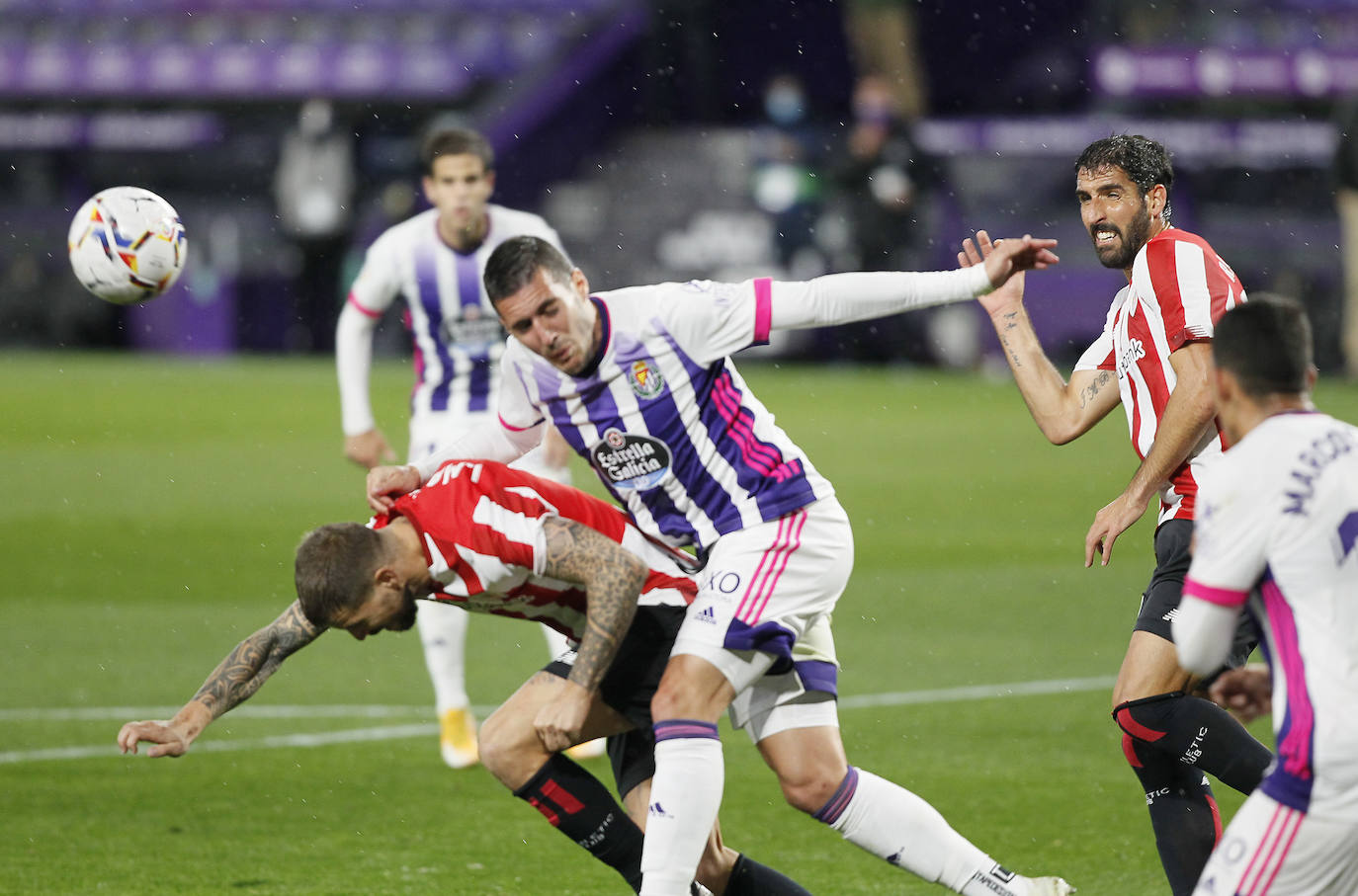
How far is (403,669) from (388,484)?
15.3 feet

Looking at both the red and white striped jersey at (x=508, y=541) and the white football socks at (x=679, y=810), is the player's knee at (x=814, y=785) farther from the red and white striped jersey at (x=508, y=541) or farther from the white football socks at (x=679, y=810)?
the red and white striped jersey at (x=508, y=541)

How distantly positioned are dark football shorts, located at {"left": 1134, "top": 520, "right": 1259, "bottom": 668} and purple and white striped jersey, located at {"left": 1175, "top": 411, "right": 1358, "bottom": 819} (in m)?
1.33

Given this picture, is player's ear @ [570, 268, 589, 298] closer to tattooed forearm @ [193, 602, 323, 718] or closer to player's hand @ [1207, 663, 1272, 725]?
tattooed forearm @ [193, 602, 323, 718]

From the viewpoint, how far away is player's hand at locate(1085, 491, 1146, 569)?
4922 mm

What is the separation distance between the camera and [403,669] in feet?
30.6

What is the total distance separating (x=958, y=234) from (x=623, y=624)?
64.0 ft

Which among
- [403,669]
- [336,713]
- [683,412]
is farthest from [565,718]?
[403,669]

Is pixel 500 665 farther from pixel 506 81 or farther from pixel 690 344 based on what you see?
pixel 506 81

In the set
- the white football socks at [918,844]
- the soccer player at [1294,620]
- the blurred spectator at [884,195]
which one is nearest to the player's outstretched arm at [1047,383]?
the white football socks at [918,844]

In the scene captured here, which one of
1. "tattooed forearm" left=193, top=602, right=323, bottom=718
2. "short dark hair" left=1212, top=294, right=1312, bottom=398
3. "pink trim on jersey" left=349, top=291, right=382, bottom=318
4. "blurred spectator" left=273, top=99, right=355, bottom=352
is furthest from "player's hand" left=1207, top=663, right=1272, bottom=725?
"blurred spectator" left=273, top=99, right=355, bottom=352

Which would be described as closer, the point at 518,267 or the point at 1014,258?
the point at 518,267

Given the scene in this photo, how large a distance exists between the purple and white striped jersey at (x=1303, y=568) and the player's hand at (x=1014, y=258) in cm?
133

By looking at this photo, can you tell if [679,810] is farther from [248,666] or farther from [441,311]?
[441,311]

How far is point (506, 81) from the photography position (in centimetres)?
2833
